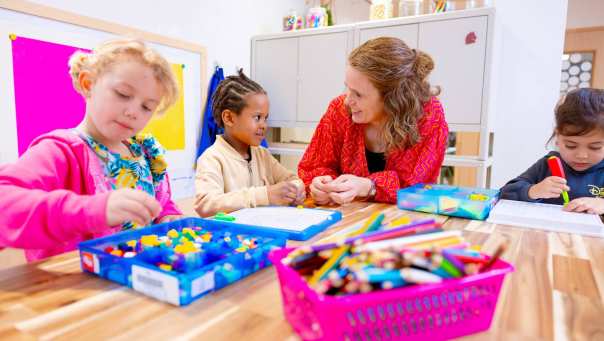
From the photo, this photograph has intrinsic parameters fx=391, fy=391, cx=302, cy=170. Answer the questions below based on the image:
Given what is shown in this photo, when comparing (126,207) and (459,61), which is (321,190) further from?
(459,61)

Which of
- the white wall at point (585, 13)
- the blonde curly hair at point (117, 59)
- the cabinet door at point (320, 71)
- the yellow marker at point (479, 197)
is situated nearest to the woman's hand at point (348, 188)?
the yellow marker at point (479, 197)

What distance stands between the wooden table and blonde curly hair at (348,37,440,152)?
2.25 feet

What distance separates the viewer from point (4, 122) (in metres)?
1.54

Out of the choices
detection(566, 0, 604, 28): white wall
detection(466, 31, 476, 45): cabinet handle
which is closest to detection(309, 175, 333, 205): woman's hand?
detection(466, 31, 476, 45): cabinet handle

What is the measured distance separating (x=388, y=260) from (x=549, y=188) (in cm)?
105

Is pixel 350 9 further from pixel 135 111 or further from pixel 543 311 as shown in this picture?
pixel 543 311

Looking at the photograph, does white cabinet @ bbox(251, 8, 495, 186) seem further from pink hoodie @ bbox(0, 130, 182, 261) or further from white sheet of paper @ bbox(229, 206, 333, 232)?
pink hoodie @ bbox(0, 130, 182, 261)

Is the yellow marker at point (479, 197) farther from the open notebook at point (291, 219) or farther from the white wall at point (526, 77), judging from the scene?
the white wall at point (526, 77)

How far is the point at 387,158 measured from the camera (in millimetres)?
1322

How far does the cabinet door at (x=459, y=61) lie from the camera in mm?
2227

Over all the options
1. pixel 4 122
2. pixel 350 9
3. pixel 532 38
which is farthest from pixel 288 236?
pixel 350 9

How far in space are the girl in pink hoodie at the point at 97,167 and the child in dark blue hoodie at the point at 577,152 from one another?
110 cm

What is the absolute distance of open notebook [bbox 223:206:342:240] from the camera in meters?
0.77

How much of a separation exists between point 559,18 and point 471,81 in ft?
2.81
